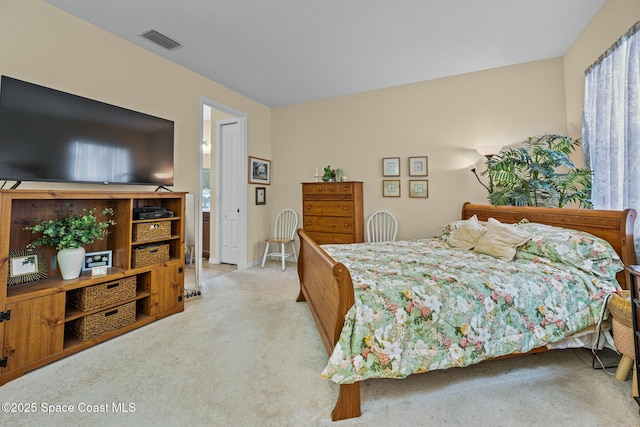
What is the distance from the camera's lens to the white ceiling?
2268 millimetres

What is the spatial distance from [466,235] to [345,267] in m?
1.83

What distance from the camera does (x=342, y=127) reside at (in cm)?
435

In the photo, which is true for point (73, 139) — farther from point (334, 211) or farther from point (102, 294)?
point (334, 211)

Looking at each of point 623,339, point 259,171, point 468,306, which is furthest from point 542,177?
point 259,171

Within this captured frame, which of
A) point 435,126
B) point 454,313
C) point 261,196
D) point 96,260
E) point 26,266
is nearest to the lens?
point 454,313

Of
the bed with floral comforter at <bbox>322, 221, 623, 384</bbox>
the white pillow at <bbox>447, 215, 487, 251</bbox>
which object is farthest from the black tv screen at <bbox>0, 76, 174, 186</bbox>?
the white pillow at <bbox>447, 215, 487, 251</bbox>

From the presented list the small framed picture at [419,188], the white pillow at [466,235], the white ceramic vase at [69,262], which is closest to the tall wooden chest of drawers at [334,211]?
the small framed picture at [419,188]

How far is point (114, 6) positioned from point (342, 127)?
3.02 meters

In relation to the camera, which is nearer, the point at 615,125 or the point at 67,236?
the point at 67,236

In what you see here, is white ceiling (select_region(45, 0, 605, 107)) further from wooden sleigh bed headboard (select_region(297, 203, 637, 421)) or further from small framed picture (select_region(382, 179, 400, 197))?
wooden sleigh bed headboard (select_region(297, 203, 637, 421))

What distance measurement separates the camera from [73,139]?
2.13m

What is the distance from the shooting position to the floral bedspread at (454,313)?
4.44ft

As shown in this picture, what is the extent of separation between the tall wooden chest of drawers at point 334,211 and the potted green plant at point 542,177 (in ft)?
5.67

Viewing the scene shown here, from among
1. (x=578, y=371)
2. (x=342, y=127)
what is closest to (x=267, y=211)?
(x=342, y=127)
